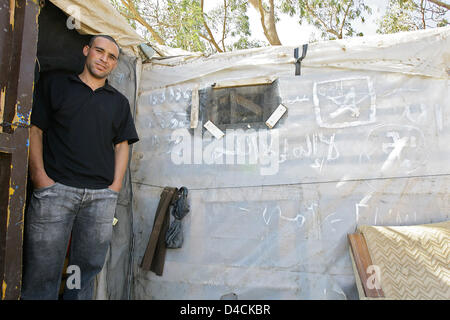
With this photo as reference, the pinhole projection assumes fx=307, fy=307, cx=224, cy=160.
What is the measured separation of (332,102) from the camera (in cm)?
297

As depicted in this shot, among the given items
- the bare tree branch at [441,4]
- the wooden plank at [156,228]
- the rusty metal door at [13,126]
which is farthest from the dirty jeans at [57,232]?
the bare tree branch at [441,4]

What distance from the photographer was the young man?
1978 mm

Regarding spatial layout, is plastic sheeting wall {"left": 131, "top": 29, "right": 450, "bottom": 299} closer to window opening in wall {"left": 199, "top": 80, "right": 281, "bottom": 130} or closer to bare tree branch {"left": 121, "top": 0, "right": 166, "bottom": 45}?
window opening in wall {"left": 199, "top": 80, "right": 281, "bottom": 130}

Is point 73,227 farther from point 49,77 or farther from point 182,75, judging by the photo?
point 182,75

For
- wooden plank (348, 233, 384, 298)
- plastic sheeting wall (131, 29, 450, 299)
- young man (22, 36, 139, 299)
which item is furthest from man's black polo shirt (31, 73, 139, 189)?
wooden plank (348, 233, 384, 298)

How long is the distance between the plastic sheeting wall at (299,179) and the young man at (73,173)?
99cm

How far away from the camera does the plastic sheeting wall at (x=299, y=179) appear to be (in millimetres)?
2738

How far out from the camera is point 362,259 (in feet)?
8.29

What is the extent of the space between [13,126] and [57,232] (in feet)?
2.41

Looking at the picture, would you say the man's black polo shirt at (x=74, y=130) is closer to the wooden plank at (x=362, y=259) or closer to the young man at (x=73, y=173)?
the young man at (x=73, y=173)

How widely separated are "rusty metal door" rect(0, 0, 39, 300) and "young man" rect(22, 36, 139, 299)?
0.25 m

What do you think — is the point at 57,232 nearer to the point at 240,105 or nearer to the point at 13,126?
the point at 13,126

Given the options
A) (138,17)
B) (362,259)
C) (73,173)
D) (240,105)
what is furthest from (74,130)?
(138,17)
